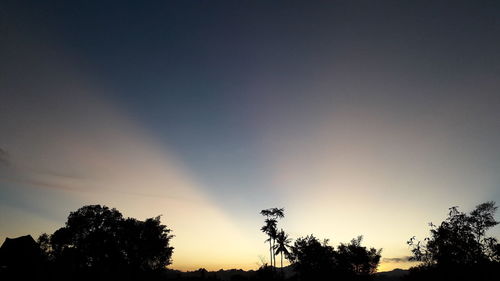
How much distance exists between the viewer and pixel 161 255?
220 ft

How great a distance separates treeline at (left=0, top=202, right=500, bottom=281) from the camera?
41969 mm

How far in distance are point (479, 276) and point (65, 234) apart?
8340 cm

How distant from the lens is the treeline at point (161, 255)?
1652 inches

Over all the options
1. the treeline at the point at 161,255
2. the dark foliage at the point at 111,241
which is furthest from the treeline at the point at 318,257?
the dark foliage at the point at 111,241

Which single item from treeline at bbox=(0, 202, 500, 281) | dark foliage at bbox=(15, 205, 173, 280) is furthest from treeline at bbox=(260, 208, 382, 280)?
dark foliage at bbox=(15, 205, 173, 280)

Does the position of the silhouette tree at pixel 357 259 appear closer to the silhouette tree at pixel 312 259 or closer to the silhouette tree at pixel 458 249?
the silhouette tree at pixel 312 259

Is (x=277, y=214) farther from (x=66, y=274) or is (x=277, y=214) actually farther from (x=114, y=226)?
(x=66, y=274)

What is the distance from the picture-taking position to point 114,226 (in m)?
66.6

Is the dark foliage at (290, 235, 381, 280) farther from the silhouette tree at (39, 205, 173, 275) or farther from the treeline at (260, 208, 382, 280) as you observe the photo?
the silhouette tree at (39, 205, 173, 275)

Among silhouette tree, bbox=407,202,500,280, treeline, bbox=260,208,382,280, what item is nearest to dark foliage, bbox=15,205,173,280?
treeline, bbox=260,208,382,280

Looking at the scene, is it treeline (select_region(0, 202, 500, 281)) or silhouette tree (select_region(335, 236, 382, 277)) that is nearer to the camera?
treeline (select_region(0, 202, 500, 281))

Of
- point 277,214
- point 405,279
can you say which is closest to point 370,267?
point 277,214

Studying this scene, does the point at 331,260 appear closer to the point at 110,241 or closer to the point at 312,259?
the point at 312,259

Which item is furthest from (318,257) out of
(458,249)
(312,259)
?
(458,249)
